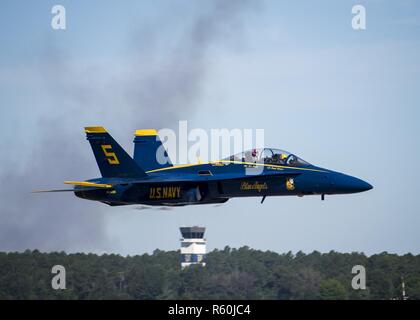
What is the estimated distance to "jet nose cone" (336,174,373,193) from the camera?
4153 cm

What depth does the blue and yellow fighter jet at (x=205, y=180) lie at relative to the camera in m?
41.5

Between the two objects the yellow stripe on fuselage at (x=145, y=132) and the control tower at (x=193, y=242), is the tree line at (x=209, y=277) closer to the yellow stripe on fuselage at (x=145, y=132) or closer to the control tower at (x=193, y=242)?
the yellow stripe on fuselage at (x=145, y=132)

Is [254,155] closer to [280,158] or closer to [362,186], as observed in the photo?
[280,158]

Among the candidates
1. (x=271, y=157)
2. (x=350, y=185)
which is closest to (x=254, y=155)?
(x=271, y=157)

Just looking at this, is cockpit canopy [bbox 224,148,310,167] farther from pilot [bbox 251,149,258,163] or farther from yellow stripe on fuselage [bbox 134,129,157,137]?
yellow stripe on fuselage [bbox 134,129,157,137]

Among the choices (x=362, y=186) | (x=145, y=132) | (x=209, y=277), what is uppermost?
(x=145, y=132)

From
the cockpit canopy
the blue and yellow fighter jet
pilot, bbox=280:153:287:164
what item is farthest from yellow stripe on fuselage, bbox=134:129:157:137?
pilot, bbox=280:153:287:164

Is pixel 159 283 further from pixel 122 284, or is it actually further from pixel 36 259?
pixel 36 259

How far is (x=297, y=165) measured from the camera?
137 ft

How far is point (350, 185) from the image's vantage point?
41.6 metres

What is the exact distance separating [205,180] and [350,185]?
5.31 m

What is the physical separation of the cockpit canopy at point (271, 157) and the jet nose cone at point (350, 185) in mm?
1374

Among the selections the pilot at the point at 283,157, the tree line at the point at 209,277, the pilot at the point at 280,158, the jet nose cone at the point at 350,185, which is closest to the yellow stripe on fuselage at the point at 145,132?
the pilot at the point at 280,158

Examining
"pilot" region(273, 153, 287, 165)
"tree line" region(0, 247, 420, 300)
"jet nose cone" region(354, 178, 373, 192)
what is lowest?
"tree line" region(0, 247, 420, 300)
